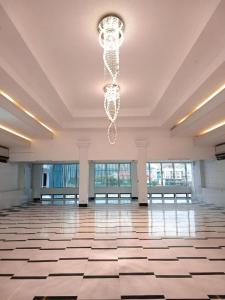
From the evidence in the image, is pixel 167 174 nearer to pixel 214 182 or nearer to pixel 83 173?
pixel 214 182

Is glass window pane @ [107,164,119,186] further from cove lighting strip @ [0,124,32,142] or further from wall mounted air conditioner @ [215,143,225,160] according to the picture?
wall mounted air conditioner @ [215,143,225,160]

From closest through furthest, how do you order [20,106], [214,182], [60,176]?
1. [20,106]
2. [214,182]
3. [60,176]

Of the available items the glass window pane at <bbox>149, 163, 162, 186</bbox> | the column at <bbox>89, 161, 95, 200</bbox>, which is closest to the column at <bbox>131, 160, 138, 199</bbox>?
the glass window pane at <bbox>149, 163, 162, 186</bbox>

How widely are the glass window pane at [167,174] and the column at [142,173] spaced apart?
614cm

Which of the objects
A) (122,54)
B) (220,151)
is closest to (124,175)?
(220,151)

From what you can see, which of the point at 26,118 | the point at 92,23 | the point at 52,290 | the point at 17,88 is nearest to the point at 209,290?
the point at 52,290

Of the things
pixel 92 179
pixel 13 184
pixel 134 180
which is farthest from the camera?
pixel 92 179

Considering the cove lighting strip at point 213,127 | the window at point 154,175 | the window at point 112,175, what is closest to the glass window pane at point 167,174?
the window at point 154,175

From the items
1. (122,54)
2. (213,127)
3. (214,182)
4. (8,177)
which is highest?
(122,54)

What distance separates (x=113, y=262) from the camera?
325 centimetres

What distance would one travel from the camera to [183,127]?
364 inches

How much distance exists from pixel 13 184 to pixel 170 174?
10.9m

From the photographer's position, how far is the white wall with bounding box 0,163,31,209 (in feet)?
34.4

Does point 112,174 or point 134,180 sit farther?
point 112,174
